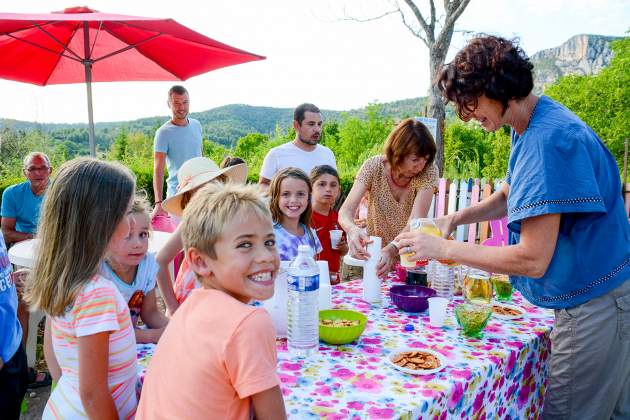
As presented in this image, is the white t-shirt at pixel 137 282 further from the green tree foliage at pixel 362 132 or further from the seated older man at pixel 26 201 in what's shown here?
the green tree foliage at pixel 362 132

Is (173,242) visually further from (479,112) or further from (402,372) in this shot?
(479,112)

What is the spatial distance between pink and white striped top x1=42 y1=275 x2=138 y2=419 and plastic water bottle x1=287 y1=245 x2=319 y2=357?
0.53 m

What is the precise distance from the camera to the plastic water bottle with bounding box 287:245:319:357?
61.6 inches

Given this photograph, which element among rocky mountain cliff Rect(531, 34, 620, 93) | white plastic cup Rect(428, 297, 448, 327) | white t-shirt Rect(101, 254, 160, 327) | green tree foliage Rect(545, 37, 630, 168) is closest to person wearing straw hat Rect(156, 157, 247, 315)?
white t-shirt Rect(101, 254, 160, 327)

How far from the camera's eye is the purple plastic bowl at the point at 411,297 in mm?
2059

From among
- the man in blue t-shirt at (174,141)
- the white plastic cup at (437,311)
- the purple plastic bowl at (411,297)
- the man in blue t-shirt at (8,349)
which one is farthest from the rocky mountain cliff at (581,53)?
the man in blue t-shirt at (8,349)

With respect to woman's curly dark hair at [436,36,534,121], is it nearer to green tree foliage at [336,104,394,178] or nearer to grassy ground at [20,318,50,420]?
grassy ground at [20,318,50,420]

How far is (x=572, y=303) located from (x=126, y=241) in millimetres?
1687

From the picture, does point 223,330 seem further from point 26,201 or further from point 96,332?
point 26,201

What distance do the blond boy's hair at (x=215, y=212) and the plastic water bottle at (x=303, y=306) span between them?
390 millimetres

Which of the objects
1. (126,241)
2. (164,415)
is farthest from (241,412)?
(126,241)

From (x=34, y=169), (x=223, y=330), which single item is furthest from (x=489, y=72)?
(x=34, y=169)

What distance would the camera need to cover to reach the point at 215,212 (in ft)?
3.91

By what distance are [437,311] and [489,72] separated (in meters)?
0.97
